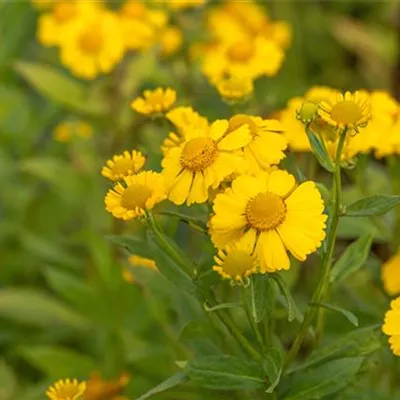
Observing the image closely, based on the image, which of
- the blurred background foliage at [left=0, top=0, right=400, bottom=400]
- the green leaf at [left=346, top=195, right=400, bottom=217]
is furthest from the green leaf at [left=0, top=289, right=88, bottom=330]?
the green leaf at [left=346, top=195, right=400, bottom=217]

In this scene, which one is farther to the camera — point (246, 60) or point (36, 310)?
point (246, 60)

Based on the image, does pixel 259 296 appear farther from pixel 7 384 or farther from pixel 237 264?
pixel 7 384

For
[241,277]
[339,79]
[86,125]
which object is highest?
[241,277]

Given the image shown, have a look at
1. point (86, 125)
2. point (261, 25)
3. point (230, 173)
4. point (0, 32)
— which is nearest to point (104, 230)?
point (86, 125)

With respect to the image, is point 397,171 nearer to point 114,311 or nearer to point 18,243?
point 114,311

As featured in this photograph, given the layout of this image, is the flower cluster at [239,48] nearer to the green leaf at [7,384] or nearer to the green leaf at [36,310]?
the green leaf at [36,310]

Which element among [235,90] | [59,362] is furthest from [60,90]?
[235,90]

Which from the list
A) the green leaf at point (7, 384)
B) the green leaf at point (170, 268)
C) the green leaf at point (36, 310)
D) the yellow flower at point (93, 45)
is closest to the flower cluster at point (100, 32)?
the yellow flower at point (93, 45)
